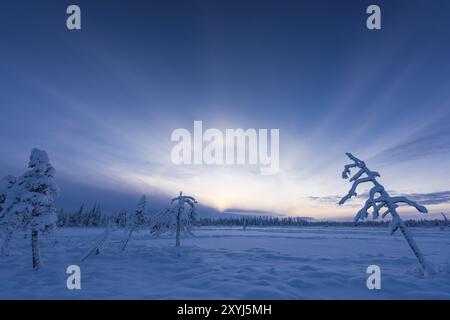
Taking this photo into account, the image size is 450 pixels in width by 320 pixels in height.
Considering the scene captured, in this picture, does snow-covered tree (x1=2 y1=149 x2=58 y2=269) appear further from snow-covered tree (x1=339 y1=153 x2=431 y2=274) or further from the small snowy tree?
snow-covered tree (x1=339 y1=153 x2=431 y2=274)

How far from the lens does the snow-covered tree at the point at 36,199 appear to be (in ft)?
49.4

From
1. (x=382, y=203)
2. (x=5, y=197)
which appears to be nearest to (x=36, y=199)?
(x=5, y=197)

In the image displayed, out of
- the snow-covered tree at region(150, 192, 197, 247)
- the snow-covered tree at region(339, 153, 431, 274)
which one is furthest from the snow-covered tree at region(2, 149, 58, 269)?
the snow-covered tree at region(339, 153, 431, 274)

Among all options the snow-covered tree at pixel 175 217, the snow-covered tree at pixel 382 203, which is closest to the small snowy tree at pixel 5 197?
the snow-covered tree at pixel 175 217

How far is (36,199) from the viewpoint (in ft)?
49.7

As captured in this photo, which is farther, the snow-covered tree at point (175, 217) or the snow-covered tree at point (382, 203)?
the snow-covered tree at point (175, 217)

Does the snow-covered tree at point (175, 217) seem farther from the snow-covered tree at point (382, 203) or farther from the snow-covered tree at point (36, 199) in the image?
the snow-covered tree at point (382, 203)

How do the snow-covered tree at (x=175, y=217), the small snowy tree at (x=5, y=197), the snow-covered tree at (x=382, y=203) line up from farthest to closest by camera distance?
1. the snow-covered tree at (x=175, y=217)
2. the small snowy tree at (x=5, y=197)
3. the snow-covered tree at (x=382, y=203)

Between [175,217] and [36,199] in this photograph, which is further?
[175,217]

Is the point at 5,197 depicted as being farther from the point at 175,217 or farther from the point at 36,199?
the point at 175,217

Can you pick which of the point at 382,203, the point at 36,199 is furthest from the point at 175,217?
the point at 382,203
